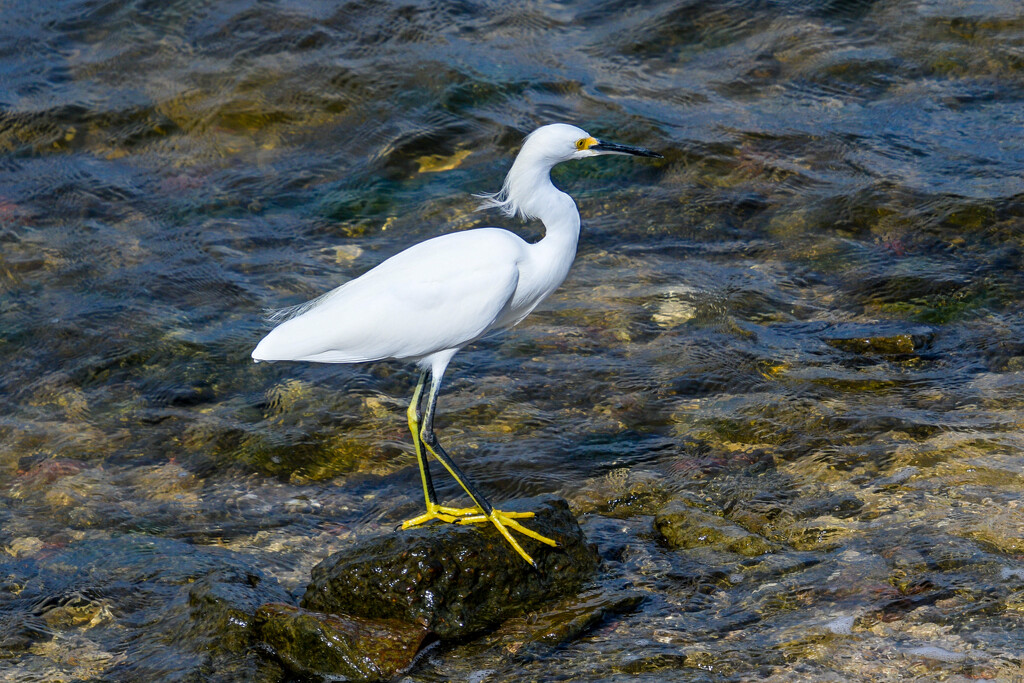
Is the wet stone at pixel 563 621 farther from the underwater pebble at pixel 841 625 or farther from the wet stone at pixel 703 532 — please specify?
the underwater pebble at pixel 841 625

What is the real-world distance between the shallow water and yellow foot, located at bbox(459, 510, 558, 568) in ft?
1.37

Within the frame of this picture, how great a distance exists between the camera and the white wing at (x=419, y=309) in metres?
4.53

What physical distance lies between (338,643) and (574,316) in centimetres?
329

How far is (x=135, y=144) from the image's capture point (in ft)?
28.8

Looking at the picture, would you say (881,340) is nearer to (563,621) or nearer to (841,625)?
(841,625)

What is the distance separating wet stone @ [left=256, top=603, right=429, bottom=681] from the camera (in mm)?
3922

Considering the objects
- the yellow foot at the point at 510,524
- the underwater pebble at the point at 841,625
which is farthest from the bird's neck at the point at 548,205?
the underwater pebble at the point at 841,625

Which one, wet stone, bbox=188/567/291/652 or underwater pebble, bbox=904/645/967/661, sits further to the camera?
wet stone, bbox=188/567/291/652

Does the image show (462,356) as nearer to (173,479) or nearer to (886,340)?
(173,479)

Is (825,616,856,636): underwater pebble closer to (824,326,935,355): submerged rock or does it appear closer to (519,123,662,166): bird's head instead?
(519,123,662,166): bird's head

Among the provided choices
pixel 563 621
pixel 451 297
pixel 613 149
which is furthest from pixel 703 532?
pixel 613 149

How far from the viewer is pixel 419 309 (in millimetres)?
4566

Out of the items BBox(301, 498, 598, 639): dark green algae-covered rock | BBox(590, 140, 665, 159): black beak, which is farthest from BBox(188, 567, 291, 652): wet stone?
BBox(590, 140, 665, 159): black beak

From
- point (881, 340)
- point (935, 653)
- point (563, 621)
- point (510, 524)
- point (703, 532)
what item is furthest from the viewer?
point (881, 340)
